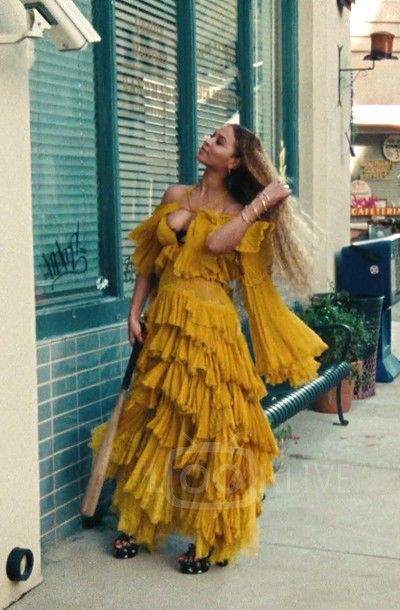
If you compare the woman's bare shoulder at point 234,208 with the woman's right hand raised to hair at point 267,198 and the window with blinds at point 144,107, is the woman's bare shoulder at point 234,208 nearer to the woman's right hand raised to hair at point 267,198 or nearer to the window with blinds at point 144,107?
the woman's right hand raised to hair at point 267,198

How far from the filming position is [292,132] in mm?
8859

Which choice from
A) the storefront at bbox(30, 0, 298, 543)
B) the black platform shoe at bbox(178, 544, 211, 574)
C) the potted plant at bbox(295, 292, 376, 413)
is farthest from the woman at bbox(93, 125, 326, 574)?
the potted plant at bbox(295, 292, 376, 413)

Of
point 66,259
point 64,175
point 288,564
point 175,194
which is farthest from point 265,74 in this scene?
point 288,564

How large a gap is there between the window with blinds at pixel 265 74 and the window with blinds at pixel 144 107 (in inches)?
72.1

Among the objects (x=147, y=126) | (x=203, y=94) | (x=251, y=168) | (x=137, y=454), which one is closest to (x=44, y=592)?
(x=137, y=454)

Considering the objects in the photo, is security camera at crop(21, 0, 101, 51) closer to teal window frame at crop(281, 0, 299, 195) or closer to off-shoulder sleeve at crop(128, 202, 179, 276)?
off-shoulder sleeve at crop(128, 202, 179, 276)

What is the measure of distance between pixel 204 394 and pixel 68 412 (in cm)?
79

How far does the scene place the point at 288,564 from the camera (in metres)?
4.68

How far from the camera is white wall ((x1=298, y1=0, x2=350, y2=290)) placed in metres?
8.98


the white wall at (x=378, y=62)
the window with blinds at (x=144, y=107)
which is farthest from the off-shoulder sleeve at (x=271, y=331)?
the white wall at (x=378, y=62)

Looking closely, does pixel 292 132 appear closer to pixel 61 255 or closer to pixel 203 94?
pixel 203 94

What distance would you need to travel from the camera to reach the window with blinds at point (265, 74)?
825 centimetres

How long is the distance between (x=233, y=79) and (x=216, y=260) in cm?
353

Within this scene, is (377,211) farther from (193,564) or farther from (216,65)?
(193,564)
